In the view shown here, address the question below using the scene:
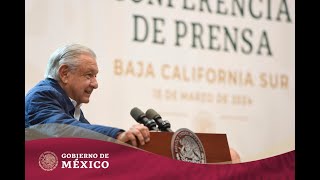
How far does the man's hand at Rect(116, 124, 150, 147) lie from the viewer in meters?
5.28

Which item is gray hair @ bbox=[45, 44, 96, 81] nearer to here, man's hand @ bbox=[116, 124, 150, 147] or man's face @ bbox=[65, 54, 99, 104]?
man's face @ bbox=[65, 54, 99, 104]

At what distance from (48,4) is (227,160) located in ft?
5.40

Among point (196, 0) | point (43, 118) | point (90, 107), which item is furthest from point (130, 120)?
point (196, 0)

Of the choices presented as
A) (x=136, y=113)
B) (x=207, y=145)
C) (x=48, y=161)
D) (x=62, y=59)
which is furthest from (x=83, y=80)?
(x=207, y=145)

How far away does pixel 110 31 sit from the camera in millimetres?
5516

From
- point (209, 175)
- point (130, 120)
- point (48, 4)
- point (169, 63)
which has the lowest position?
point (209, 175)

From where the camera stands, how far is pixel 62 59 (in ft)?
17.3

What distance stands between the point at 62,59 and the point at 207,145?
3.73 feet

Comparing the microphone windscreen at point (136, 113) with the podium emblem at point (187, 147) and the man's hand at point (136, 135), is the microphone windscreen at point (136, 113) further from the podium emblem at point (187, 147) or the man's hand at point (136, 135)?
the podium emblem at point (187, 147)

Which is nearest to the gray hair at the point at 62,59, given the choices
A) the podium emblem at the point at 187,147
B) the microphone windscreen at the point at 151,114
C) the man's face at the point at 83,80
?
the man's face at the point at 83,80

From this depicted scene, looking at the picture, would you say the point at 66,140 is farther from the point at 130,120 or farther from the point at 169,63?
the point at 169,63

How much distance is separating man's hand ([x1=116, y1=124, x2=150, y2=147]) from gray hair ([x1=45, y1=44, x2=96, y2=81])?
21.1 inches

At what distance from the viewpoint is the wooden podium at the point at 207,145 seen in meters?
5.33

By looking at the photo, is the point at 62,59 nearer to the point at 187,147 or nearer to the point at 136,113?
the point at 136,113
